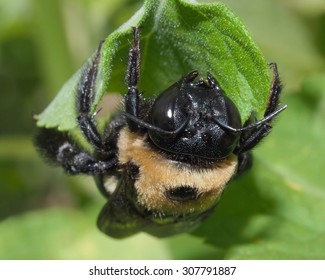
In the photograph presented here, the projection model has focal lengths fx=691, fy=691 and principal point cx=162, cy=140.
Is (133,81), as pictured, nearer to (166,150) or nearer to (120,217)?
(166,150)

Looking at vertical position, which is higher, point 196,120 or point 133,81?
point 133,81

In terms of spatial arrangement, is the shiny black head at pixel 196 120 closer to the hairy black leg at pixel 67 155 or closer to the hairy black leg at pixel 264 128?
the hairy black leg at pixel 264 128

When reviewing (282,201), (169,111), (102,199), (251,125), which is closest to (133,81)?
(169,111)

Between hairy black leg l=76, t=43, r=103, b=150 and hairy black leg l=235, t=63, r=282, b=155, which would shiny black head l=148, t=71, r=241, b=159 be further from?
hairy black leg l=76, t=43, r=103, b=150

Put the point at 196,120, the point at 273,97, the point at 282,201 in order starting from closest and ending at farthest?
the point at 196,120 < the point at 273,97 < the point at 282,201

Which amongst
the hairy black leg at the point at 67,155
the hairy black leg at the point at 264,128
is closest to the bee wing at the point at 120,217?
the hairy black leg at the point at 67,155

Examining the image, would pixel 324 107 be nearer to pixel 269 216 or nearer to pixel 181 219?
pixel 269 216

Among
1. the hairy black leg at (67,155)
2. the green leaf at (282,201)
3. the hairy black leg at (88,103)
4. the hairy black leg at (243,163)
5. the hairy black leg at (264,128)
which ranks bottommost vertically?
the green leaf at (282,201)

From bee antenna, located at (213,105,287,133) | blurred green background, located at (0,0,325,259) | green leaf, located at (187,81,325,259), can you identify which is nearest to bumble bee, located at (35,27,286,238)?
bee antenna, located at (213,105,287,133)
